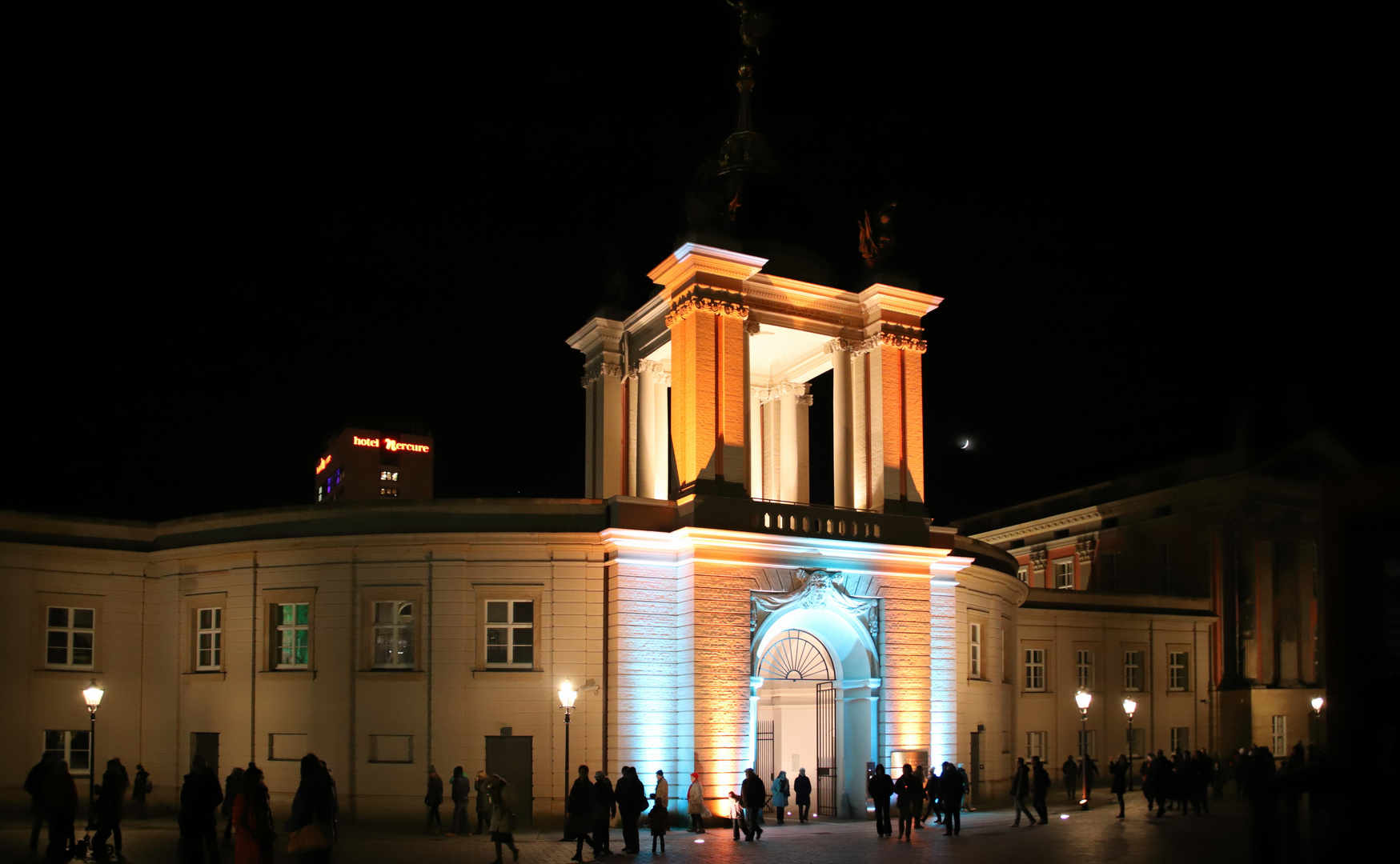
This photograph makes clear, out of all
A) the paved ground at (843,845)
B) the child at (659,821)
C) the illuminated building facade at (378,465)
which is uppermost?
the illuminated building facade at (378,465)

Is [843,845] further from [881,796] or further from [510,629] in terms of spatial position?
[510,629]

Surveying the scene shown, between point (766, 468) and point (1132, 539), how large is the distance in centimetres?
2903

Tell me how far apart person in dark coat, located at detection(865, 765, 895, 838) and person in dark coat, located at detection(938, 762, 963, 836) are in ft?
3.58

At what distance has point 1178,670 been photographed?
52.3 m

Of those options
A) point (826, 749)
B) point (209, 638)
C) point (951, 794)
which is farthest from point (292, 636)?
point (951, 794)

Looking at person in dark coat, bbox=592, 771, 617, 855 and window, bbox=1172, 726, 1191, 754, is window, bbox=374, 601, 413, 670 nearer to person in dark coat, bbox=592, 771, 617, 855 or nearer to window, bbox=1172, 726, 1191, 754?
person in dark coat, bbox=592, 771, 617, 855

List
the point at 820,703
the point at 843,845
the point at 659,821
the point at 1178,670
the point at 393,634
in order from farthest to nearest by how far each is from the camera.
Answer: the point at 1178,670
the point at 820,703
the point at 393,634
the point at 843,845
the point at 659,821

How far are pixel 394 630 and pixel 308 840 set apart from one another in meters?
15.8

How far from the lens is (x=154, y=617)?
32406mm

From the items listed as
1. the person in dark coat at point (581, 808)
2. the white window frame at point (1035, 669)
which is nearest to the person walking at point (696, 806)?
the person in dark coat at point (581, 808)

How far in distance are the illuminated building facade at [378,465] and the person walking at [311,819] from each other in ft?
389

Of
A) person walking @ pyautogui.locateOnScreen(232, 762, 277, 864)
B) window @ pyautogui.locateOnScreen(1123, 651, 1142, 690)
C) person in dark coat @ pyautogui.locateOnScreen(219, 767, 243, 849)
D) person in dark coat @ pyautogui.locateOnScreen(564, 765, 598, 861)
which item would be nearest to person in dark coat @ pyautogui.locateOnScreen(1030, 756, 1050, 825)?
person in dark coat @ pyautogui.locateOnScreen(564, 765, 598, 861)

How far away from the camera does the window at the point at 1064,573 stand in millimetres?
63625

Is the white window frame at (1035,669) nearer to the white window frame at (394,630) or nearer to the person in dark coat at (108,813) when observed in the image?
the white window frame at (394,630)
